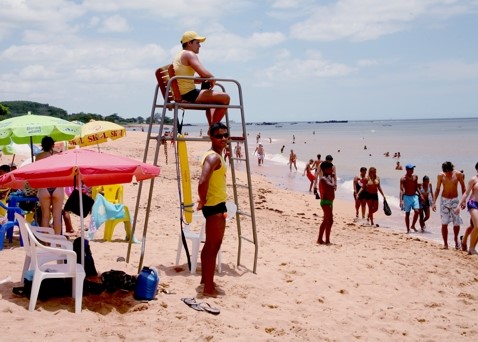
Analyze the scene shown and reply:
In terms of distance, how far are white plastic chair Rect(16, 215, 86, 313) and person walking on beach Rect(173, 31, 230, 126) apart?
2.13m

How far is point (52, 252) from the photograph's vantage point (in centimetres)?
484

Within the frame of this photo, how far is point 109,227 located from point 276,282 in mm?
3072

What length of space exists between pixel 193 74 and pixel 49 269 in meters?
2.63

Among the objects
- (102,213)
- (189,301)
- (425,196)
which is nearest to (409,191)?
(425,196)

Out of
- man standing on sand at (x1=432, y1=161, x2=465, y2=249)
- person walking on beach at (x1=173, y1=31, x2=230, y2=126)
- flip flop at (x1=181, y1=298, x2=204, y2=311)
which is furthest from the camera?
man standing on sand at (x1=432, y1=161, x2=465, y2=249)

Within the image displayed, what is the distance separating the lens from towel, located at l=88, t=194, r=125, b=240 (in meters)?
7.68

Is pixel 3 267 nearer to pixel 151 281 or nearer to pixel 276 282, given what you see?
pixel 151 281

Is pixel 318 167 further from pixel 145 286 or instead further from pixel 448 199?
pixel 145 286

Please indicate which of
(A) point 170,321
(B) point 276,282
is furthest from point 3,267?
(B) point 276,282

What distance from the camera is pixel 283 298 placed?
5711mm

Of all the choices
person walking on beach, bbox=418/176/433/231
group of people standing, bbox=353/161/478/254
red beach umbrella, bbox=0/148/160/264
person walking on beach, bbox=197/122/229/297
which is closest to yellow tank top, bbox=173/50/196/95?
person walking on beach, bbox=197/122/229/297

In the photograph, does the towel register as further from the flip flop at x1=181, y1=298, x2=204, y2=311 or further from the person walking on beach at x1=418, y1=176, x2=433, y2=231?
the person walking on beach at x1=418, y1=176, x2=433, y2=231

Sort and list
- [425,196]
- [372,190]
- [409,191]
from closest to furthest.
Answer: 1. [409,191]
2. [425,196]
3. [372,190]

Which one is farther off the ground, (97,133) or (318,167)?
(97,133)
